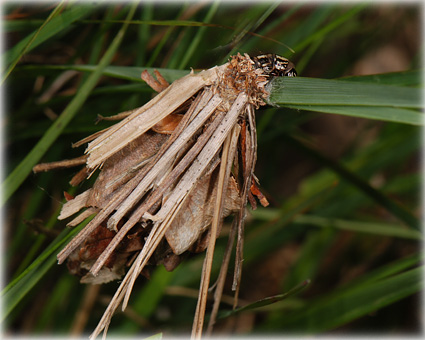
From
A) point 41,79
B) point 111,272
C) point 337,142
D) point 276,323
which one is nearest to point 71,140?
point 41,79

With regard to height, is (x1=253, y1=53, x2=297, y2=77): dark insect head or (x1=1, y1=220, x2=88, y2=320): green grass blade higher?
(x1=253, y1=53, x2=297, y2=77): dark insect head

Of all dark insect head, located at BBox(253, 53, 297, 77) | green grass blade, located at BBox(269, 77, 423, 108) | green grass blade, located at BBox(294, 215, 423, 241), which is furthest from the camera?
green grass blade, located at BBox(294, 215, 423, 241)

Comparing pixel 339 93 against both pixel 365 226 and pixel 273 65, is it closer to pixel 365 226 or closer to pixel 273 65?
pixel 273 65

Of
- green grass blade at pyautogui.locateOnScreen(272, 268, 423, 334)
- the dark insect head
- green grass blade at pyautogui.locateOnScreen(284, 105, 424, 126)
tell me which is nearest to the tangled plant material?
the dark insect head

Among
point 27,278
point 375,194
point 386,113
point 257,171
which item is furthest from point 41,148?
point 257,171

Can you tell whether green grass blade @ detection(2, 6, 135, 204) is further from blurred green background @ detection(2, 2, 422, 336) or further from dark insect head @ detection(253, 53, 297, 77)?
dark insect head @ detection(253, 53, 297, 77)

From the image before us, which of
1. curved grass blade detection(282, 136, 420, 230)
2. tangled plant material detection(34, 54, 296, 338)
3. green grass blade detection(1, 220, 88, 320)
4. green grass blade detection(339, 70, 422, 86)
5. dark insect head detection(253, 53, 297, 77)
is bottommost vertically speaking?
green grass blade detection(1, 220, 88, 320)

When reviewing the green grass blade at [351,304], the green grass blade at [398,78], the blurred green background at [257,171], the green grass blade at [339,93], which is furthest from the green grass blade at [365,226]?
the green grass blade at [339,93]

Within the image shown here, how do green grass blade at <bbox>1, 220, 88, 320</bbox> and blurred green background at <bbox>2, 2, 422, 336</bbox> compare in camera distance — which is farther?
blurred green background at <bbox>2, 2, 422, 336</bbox>

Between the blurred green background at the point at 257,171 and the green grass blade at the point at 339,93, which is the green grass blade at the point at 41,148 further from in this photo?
the green grass blade at the point at 339,93
